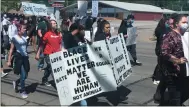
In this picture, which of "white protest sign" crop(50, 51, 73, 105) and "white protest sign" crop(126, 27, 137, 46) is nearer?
"white protest sign" crop(50, 51, 73, 105)

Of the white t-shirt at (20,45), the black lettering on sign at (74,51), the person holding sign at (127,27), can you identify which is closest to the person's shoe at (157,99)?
the black lettering on sign at (74,51)

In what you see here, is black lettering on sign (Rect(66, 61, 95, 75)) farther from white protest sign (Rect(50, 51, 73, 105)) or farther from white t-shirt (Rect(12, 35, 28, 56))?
white t-shirt (Rect(12, 35, 28, 56))

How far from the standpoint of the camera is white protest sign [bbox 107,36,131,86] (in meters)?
6.45

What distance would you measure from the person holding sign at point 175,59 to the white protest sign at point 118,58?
3.78 ft

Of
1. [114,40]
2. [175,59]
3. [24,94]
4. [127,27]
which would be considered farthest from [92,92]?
[127,27]

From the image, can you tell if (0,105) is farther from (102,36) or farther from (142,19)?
(142,19)

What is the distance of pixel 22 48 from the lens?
696cm

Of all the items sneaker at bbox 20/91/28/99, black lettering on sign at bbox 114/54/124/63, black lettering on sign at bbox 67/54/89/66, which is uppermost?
black lettering on sign at bbox 67/54/89/66

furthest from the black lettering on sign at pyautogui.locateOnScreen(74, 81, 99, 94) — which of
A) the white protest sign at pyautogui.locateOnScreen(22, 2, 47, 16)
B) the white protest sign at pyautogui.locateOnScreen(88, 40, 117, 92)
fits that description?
the white protest sign at pyautogui.locateOnScreen(22, 2, 47, 16)

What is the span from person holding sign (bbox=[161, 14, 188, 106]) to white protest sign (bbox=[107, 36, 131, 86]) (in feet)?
3.78

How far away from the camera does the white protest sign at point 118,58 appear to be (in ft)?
21.2

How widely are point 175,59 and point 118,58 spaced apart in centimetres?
173

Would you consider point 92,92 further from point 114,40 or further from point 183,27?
point 183,27

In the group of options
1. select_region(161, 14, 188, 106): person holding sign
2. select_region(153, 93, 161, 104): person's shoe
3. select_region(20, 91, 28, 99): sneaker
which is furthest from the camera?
select_region(20, 91, 28, 99): sneaker
